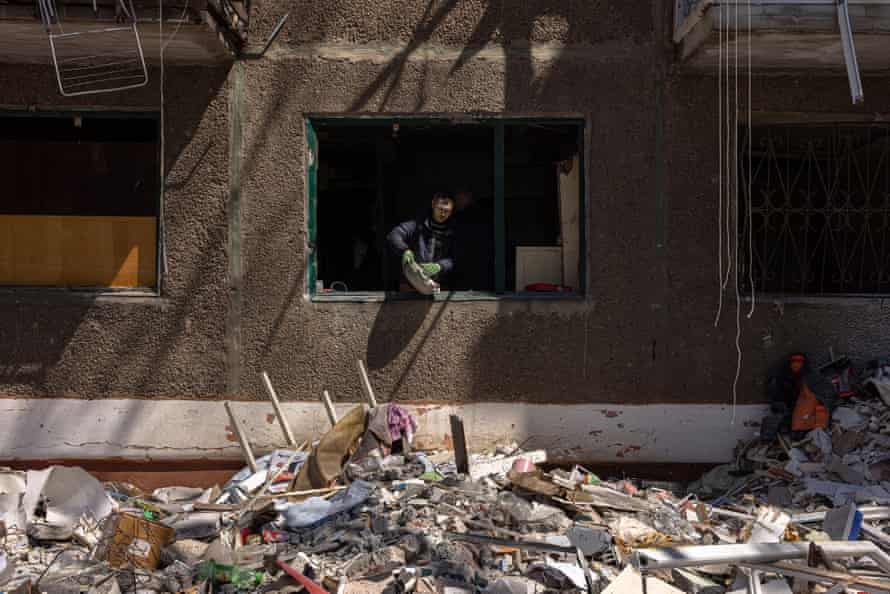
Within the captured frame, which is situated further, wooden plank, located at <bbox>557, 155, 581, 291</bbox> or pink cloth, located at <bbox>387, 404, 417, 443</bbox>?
wooden plank, located at <bbox>557, 155, 581, 291</bbox>

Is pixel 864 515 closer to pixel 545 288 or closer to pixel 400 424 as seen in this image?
pixel 545 288

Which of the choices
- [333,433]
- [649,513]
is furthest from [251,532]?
[649,513]

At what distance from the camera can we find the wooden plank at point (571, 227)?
23.2 ft

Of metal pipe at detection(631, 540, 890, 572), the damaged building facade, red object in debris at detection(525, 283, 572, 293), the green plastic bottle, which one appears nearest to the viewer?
metal pipe at detection(631, 540, 890, 572)

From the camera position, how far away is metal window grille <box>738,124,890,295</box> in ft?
22.3

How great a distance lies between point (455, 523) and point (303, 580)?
1.13 m

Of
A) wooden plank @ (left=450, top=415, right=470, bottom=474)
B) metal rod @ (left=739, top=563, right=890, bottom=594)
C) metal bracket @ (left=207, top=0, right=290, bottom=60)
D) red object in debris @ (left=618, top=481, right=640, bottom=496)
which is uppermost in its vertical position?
metal bracket @ (left=207, top=0, right=290, bottom=60)

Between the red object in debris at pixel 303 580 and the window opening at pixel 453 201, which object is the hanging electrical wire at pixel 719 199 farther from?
the red object in debris at pixel 303 580

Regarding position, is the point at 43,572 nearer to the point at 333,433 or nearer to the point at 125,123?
the point at 333,433

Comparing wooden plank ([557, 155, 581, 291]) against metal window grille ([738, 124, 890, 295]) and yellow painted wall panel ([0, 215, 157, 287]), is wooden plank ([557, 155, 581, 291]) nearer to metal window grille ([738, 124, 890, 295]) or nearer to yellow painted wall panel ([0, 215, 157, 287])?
metal window grille ([738, 124, 890, 295])

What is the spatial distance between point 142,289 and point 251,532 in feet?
7.34

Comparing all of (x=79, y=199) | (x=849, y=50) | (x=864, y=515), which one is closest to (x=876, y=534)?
(x=864, y=515)

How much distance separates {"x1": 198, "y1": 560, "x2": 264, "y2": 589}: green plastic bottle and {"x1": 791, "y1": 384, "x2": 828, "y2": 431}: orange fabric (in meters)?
4.00

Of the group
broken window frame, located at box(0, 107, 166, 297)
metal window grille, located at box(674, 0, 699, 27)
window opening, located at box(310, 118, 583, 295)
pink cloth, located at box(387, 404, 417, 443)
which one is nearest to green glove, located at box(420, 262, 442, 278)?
window opening, located at box(310, 118, 583, 295)
